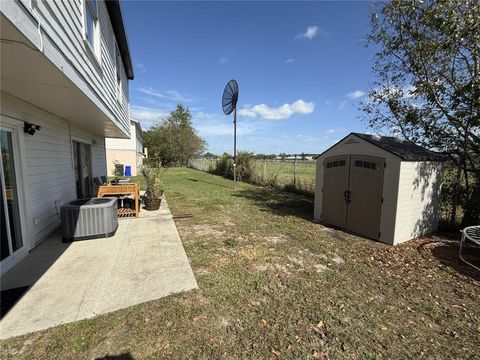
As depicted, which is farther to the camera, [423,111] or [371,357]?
[423,111]

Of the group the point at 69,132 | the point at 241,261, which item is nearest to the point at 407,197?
the point at 241,261

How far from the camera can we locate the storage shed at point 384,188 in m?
4.55

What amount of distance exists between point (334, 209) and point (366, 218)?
851mm

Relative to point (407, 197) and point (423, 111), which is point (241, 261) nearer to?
point (407, 197)

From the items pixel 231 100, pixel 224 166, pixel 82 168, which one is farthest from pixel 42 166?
pixel 224 166

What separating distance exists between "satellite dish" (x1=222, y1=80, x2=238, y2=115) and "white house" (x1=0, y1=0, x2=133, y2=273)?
18.8ft

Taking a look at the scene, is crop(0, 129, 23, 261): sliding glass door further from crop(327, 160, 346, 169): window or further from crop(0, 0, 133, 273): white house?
crop(327, 160, 346, 169): window

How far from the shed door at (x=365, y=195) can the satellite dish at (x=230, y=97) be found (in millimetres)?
7474

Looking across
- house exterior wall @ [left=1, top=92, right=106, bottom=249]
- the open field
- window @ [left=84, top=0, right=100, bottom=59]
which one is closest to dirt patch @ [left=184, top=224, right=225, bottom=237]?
house exterior wall @ [left=1, top=92, right=106, bottom=249]

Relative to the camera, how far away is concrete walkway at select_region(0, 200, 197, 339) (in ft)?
8.18

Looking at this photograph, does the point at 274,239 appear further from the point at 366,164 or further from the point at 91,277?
the point at 91,277

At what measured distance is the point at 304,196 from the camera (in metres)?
10.2

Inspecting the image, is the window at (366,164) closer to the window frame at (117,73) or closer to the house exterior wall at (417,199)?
the house exterior wall at (417,199)

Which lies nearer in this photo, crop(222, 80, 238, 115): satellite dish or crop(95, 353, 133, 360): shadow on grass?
crop(95, 353, 133, 360): shadow on grass
